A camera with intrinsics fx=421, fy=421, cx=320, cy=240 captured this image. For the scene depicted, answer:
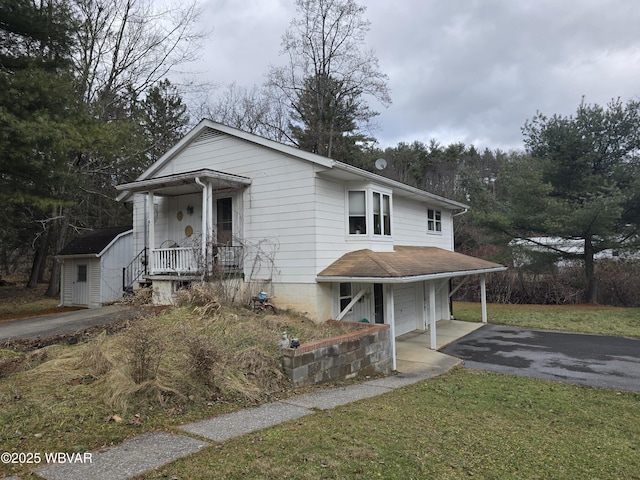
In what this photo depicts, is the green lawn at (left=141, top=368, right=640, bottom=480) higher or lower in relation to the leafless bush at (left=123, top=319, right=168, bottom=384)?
lower

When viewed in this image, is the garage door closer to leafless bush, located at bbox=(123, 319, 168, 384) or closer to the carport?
the carport

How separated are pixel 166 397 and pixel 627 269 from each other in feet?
81.0

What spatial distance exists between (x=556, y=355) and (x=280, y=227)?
827 cm

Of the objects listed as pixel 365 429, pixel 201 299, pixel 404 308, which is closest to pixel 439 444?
pixel 365 429

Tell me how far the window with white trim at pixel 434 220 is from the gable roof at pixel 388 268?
3410 millimetres

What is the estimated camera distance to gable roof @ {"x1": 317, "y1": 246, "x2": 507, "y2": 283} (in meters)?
10.0

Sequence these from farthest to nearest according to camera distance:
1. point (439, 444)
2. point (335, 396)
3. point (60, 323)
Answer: point (60, 323) → point (335, 396) → point (439, 444)

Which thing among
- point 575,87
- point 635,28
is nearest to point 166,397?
point 635,28

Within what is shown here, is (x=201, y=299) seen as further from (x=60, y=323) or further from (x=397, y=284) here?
(x=397, y=284)

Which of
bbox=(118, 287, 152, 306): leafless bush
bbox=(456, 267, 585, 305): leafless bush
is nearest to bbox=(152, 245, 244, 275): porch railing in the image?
bbox=(118, 287, 152, 306): leafless bush

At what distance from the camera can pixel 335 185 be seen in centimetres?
1182

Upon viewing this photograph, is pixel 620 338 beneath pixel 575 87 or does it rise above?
beneath

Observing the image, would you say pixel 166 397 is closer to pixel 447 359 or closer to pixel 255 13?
pixel 447 359

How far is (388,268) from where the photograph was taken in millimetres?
10297
